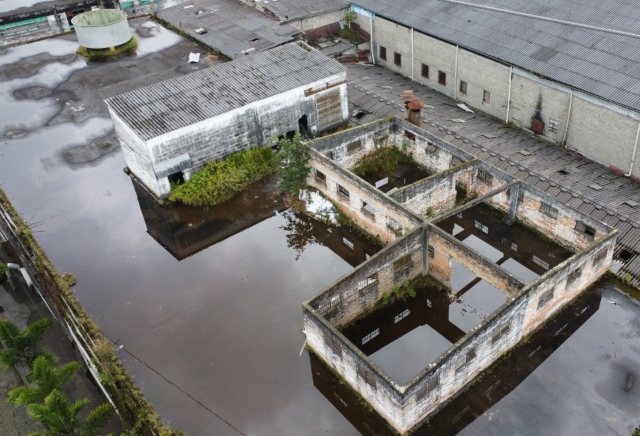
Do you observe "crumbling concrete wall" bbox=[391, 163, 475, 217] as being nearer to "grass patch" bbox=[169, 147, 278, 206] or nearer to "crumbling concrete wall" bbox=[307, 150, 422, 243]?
"crumbling concrete wall" bbox=[307, 150, 422, 243]

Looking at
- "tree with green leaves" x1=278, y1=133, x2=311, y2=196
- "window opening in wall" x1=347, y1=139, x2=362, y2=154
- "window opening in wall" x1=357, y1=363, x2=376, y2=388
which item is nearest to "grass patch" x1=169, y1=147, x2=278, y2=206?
"tree with green leaves" x1=278, y1=133, x2=311, y2=196

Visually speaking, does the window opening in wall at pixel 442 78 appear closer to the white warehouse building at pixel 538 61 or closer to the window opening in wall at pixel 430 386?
the white warehouse building at pixel 538 61

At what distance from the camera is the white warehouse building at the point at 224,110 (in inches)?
1223

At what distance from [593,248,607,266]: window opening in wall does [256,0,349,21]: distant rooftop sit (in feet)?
94.1

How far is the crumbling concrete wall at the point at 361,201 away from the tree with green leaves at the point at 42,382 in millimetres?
13843

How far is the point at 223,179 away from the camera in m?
32.1

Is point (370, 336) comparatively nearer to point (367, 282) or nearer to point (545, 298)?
point (367, 282)

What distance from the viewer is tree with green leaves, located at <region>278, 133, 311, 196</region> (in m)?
30.0

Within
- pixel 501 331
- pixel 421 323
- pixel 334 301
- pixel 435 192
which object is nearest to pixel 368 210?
pixel 435 192

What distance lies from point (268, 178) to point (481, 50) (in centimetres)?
1423

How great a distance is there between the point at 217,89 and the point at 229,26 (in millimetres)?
14929

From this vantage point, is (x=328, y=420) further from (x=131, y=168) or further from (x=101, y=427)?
(x=131, y=168)

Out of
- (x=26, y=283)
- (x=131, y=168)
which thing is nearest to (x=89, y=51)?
(x=131, y=168)

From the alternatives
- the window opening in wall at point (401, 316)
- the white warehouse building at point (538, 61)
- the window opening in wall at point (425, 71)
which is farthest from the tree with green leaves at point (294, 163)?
the window opening in wall at point (425, 71)
